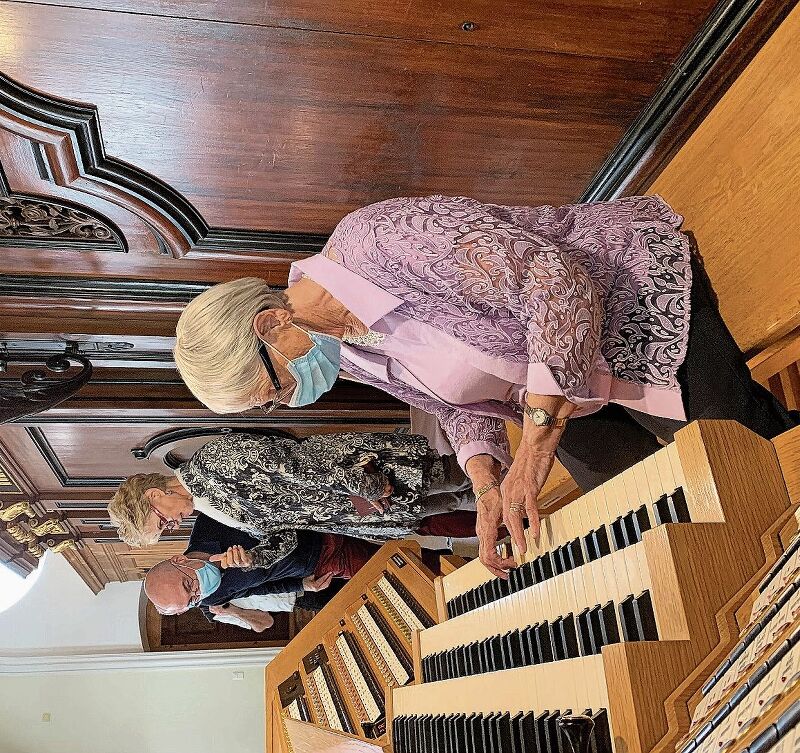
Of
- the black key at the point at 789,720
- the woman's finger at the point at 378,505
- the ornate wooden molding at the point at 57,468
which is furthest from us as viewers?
the ornate wooden molding at the point at 57,468

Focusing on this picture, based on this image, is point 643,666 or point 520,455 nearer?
point 643,666

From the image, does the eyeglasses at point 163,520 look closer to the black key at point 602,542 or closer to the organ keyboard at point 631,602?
the organ keyboard at point 631,602

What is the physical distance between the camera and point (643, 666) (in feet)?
2.71

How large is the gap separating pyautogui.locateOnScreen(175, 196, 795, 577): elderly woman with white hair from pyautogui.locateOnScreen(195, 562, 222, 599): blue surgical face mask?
5.20ft

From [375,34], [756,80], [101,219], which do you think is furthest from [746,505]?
[101,219]

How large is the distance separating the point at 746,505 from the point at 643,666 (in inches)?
8.7

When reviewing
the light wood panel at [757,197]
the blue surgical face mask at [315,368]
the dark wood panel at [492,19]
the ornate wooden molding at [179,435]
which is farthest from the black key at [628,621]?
the ornate wooden molding at [179,435]

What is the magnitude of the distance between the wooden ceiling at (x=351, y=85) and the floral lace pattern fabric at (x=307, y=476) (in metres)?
0.78

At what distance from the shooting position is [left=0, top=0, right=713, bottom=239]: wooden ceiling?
175 centimetres

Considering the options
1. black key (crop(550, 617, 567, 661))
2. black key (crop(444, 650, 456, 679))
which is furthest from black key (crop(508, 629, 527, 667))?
black key (crop(444, 650, 456, 679))

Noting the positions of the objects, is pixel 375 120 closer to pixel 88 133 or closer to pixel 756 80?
pixel 88 133

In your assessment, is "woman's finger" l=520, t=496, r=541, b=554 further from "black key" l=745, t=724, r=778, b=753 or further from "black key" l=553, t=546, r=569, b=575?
"black key" l=745, t=724, r=778, b=753

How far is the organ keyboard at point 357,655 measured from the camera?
258 centimetres

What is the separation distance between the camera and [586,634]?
107 centimetres
